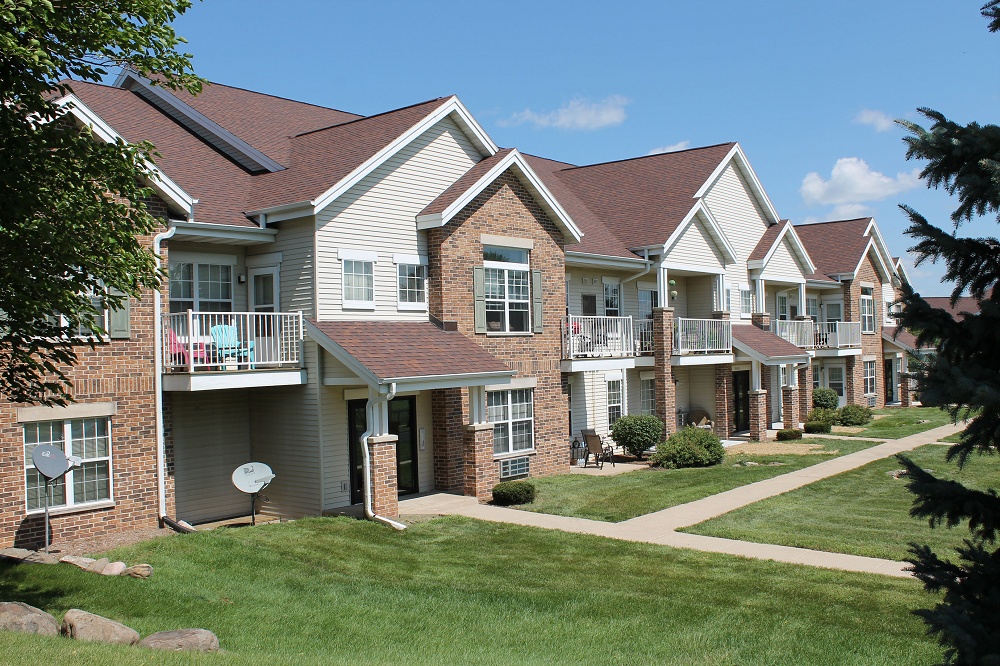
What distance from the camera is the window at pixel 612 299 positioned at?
27.7 m

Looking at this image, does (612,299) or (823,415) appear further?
(823,415)

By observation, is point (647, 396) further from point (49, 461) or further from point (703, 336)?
point (49, 461)

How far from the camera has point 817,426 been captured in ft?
108

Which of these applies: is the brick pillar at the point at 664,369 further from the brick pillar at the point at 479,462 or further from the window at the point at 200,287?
the window at the point at 200,287

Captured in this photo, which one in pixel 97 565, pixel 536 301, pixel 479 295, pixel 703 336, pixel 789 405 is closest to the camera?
pixel 97 565

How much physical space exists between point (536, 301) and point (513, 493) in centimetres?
592

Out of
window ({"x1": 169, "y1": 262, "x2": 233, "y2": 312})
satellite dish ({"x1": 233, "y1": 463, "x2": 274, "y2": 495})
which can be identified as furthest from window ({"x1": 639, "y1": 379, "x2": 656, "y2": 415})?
satellite dish ({"x1": 233, "y1": 463, "x2": 274, "y2": 495})

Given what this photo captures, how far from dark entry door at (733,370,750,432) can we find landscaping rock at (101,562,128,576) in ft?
86.7

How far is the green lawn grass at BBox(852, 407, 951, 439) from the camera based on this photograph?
32.3m

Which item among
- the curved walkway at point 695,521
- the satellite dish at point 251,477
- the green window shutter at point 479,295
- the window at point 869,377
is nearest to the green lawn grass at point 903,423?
the window at point 869,377

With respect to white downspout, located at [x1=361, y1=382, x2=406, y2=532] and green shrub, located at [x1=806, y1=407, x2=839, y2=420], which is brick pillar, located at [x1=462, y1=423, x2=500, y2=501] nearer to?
white downspout, located at [x1=361, y1=382, x2=406, y2=532]

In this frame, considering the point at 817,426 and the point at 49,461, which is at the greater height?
the point at 49,461

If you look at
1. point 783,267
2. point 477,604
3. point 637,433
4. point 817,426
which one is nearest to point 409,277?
point 637,433

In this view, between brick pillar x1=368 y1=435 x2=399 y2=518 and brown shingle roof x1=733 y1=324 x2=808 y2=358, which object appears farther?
brown shingle roof x1=733 y1=324 x2=808 y2=358
